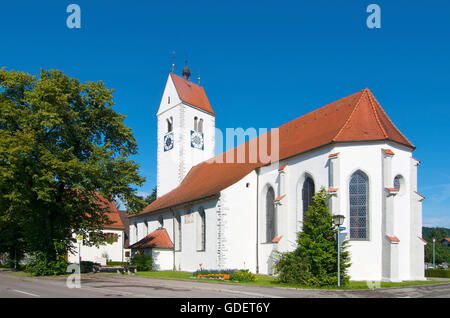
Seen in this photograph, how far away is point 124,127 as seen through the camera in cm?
2784

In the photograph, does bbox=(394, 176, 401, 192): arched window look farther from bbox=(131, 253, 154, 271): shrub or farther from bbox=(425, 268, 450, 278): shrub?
bbox=(131, 253, 154, 271): shrub

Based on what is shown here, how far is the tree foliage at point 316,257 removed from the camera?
59.4 ft

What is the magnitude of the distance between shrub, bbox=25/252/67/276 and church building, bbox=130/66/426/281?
373 inches

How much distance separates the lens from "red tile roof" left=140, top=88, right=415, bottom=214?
74.6 feet

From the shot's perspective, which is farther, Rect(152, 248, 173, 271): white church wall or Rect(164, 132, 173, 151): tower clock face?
Rect(164, 132, 173, 151): tower clock face

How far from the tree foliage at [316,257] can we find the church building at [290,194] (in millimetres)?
1247

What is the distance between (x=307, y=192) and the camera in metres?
24.4

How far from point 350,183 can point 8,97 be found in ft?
68.7

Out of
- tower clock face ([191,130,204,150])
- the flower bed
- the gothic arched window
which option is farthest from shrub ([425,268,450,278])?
tower clock face ([191,130,204,150])

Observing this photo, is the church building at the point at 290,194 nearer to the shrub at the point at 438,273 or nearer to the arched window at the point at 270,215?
the arched window at the point at 270,215

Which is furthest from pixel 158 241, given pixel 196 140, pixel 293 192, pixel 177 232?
pixel 293 192

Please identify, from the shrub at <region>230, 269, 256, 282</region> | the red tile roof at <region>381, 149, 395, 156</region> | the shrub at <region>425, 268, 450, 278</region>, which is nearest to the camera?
the shrub at <region>230, 269, 256, 282</region>
